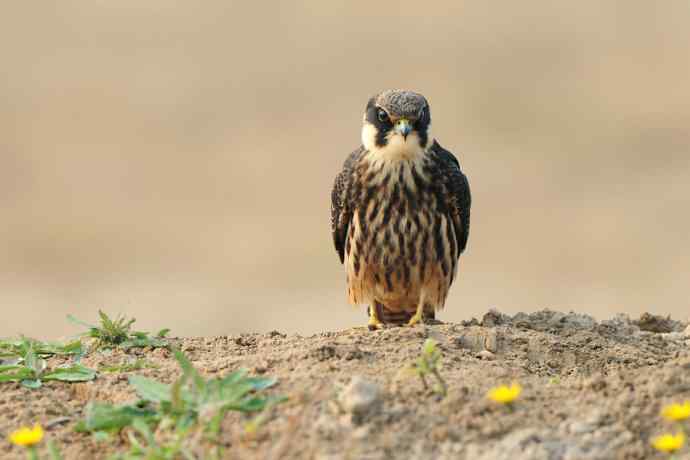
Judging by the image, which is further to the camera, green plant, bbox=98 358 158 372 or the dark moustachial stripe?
the dark moustachial stripe

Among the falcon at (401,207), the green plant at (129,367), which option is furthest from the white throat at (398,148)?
the green plant at (129,367)

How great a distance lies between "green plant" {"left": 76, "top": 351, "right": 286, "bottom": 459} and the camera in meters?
4.82

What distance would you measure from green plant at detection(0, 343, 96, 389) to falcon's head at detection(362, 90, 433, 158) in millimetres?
2709

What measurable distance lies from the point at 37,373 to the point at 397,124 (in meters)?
2.93

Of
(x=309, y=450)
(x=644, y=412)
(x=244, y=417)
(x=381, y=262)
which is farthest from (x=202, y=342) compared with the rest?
(x=644, y=412)

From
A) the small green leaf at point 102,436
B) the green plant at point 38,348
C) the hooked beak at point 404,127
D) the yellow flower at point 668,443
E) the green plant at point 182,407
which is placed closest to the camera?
the yellow flower at point 668,443

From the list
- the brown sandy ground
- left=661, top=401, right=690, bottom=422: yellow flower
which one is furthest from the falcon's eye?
left=661, top=401, right=690, bottom=422: yellow flower

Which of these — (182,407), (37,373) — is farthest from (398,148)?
(182,407)

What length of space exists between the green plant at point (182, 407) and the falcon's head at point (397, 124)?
114 inches

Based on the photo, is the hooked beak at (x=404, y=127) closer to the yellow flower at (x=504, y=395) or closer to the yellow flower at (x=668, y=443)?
the yellow flower at (x=504, y=395)

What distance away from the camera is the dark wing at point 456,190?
7.98 metres

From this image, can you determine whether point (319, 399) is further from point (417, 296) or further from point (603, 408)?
point (417, 296)

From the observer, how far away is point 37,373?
6.22m

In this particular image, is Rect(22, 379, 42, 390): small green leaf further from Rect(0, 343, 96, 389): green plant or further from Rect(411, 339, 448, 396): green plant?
Rect(411, 339, 448, 396): green plant
